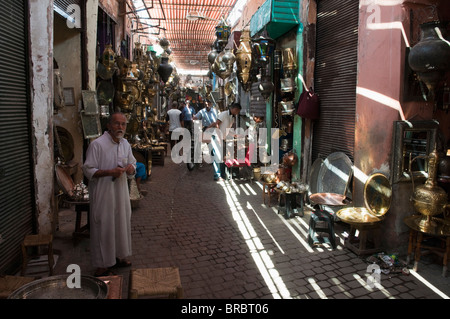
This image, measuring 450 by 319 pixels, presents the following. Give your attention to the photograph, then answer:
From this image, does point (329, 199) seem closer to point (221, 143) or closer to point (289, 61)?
point (289, 61)

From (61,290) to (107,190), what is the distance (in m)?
1.52

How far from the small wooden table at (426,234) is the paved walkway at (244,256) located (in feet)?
0.59

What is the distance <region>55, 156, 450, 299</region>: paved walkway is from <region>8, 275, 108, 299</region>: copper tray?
1381mm

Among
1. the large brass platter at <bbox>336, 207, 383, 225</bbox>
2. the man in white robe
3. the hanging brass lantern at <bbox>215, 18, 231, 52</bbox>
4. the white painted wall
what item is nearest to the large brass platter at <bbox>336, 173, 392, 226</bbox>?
the large brass platter at <bbox>336, 207, 383, 225</bbox>

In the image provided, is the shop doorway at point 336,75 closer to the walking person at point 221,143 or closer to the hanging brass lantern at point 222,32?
the walking person at point 221,143

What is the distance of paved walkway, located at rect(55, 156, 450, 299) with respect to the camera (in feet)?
11.4

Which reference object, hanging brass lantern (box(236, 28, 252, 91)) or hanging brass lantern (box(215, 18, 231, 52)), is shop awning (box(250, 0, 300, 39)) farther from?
hanging brass lantern (box(215, 18, 231, 52))

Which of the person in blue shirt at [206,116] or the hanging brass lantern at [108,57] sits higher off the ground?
the hanging brass lantern at [108,57]

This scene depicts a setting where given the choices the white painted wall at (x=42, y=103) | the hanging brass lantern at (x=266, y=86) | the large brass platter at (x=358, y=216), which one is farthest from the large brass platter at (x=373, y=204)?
the hanging brass lantern at (x=266, y=86)

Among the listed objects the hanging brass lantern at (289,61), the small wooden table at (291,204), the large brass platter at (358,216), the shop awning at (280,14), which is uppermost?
the shop awning at (280,14)

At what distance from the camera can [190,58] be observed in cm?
2430

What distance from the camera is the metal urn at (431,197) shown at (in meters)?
3.67

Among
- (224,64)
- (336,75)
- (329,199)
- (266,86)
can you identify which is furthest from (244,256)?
(224,64)

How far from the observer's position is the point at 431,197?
12.1 ft
